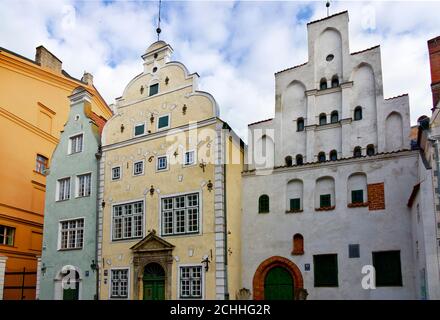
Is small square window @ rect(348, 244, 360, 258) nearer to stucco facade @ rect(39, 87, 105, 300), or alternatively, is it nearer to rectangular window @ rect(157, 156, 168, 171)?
rectangular window @ rect(157, 156, 168, 171)

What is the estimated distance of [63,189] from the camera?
24594 mm

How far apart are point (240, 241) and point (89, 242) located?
7536 millimetres

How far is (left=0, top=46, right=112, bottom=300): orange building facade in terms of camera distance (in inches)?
1014

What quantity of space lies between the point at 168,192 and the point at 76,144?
23.1ft

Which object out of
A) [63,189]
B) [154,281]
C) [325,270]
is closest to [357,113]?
[325,270]

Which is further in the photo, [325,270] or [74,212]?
[74,212]

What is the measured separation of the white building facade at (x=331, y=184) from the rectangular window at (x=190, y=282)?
228 cm

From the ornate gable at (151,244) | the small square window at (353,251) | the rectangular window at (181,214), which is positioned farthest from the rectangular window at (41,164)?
the small square window at (353,251)

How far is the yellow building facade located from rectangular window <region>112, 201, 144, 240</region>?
0.05m

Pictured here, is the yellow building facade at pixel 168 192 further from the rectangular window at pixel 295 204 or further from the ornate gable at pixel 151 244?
the rectangular window at pixel 295 204

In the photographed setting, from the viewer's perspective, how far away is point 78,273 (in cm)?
2253

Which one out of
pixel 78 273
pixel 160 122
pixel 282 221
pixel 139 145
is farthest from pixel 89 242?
pixel 282 221

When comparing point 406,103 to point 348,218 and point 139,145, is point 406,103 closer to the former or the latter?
point 348,218

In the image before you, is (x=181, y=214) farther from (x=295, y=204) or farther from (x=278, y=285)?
(x=278, y=285)
